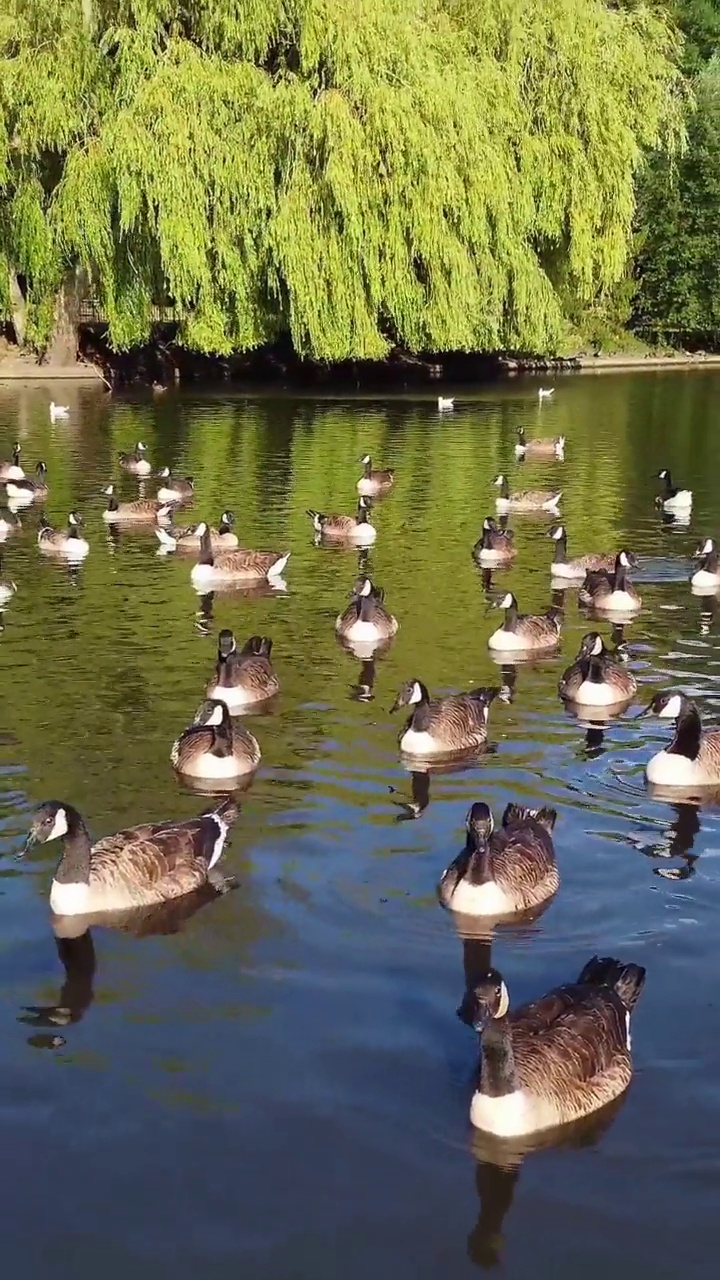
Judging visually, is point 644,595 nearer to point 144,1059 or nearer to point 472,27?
point 144,1059

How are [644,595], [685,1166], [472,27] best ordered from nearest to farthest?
[685,1166]
[644,595]
[472,27]

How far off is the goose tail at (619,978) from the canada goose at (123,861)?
2833mm

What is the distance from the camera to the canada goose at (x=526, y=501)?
2289 centimetres

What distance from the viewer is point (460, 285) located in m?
35.0

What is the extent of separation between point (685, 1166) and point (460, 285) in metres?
30.3

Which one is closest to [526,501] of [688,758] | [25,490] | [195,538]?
[195,538]

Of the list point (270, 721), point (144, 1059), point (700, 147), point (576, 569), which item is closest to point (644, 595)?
point (576, 569)

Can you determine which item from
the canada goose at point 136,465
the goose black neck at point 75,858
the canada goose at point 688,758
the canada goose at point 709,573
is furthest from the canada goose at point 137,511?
the goose black neck at point 75,858

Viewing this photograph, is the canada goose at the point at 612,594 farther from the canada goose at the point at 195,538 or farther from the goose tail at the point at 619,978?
the goose tail at the point at 619,978

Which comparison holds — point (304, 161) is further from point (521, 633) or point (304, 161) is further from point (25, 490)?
point (521, 633)

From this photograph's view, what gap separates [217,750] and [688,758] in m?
3.53

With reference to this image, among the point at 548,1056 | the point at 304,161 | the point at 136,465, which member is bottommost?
the point at 548,1056

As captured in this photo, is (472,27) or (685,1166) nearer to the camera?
(685,1166)

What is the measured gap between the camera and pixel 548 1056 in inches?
275
